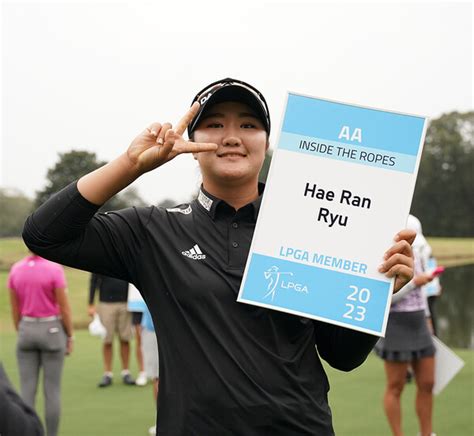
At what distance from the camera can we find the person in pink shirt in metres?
6.29

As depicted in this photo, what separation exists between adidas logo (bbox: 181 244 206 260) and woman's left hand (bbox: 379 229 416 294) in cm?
55

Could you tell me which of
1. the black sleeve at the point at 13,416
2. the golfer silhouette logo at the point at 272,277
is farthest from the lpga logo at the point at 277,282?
the black sleeve at the point at 13,416

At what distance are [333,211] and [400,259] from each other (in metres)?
0.25

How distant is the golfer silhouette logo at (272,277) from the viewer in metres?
2.23

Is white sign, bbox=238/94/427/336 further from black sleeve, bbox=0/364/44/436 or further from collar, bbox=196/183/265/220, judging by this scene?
black sleeve, bbox=0/364/44/436

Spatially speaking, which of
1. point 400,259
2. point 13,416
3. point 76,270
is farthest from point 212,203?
point 76,270

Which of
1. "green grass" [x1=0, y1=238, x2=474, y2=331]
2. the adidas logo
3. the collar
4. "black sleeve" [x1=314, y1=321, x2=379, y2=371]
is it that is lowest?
"black sleeve" [x1=314, y1=321, x2=379, y2=371]

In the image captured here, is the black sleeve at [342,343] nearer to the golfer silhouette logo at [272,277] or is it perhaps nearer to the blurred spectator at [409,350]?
the golfer silhouette logo at [272,277]

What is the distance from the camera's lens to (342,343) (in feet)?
7.87

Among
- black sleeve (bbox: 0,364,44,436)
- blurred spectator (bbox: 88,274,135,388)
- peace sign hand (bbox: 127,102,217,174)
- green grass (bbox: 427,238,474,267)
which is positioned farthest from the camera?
green grass (bbox: 427,238,474,267)

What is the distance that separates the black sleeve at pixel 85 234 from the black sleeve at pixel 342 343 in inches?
25.6

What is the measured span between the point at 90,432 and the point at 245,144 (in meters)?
5.29

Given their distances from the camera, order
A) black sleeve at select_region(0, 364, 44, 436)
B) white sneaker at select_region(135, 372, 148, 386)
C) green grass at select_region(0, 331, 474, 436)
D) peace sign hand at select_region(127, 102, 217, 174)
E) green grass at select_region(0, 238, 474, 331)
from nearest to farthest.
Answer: black sleeve at select_region(0, 364, 44, 436) → peace sign hand at select_region(127, 102, 217, 174) → green grass at select_region(0, 331, 474, 436) → white sneaker at select_region(135, 372, 148, 386) → green grass at select_region(0, 238, 474, 331)

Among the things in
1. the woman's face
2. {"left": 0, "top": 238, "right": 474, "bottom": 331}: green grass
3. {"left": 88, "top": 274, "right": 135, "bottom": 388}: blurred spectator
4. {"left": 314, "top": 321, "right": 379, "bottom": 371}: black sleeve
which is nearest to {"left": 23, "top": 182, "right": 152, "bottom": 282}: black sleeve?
the woman's face
